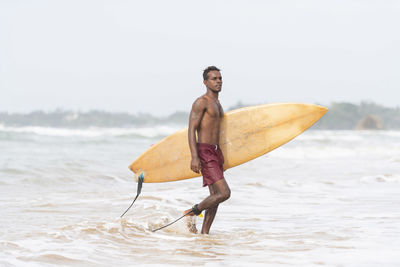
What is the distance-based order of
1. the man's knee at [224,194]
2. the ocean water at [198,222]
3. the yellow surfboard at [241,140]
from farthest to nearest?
the yellow surfboard at [241,140], the man's knee at [224,194], the ocean water at [198,222]

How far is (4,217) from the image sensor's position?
4.96 meters

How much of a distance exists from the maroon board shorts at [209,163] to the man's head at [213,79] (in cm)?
43

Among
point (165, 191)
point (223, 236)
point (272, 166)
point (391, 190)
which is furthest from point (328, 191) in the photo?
point (272, 166)

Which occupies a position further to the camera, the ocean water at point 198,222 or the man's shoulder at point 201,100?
the man's shoulder at point 201,100

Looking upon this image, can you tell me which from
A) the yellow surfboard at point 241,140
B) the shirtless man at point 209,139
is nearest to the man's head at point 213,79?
the shirtless man at point 209,139

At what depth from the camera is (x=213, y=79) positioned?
397 cm

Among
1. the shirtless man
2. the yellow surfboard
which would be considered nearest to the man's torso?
the shirtless man

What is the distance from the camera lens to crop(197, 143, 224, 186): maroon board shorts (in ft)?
12.9

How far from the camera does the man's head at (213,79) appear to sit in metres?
3.96

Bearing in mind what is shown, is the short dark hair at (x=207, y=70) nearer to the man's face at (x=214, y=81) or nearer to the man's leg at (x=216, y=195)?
the man's face at (x=214, y=81)

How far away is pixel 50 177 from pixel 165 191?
2.43 m

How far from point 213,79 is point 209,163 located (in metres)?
0.62

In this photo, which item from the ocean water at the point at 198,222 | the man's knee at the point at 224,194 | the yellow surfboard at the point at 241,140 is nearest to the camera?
the ocean water at the point at 198,222

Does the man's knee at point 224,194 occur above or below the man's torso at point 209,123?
below
